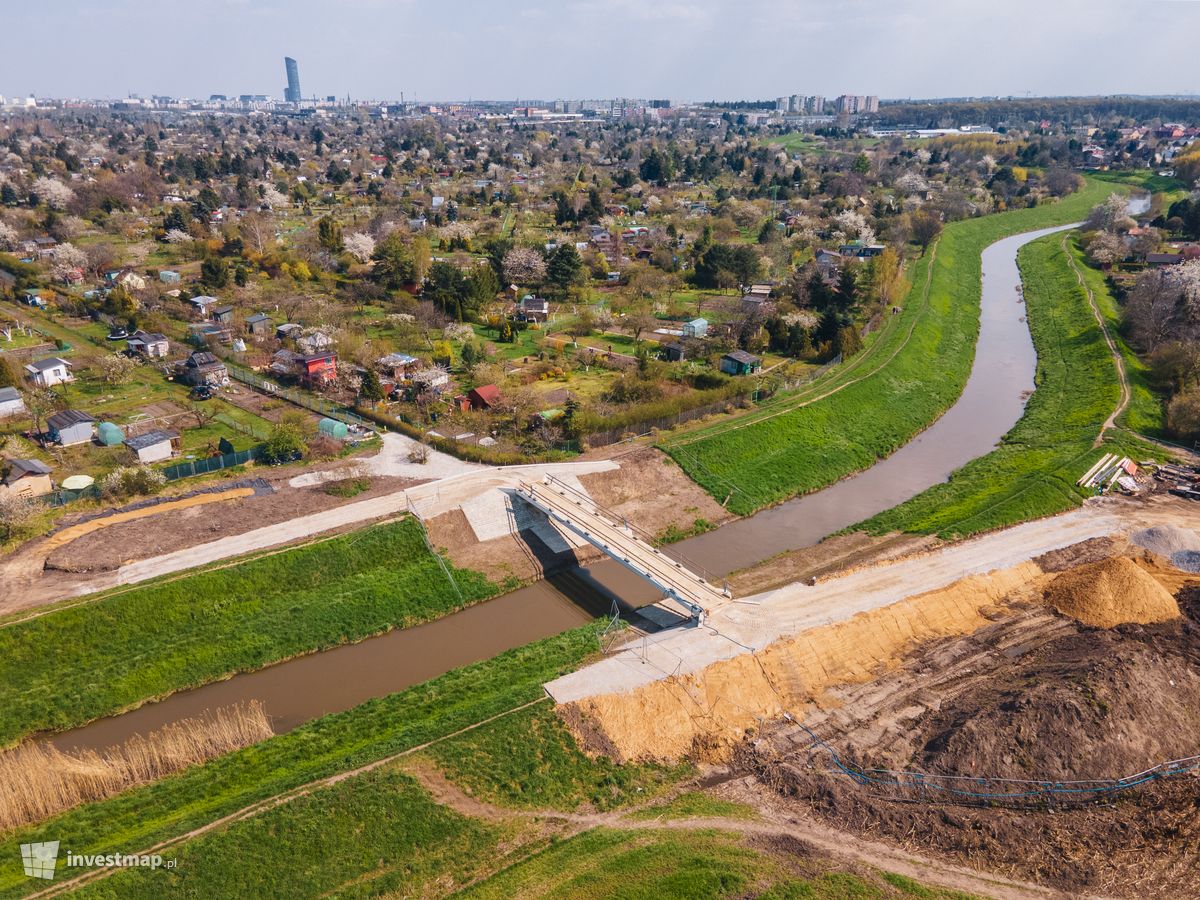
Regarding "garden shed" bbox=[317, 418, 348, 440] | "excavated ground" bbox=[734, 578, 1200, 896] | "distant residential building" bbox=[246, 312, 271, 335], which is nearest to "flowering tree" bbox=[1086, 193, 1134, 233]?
"excavated ground" bbox=[734, 578, 1200, 896]

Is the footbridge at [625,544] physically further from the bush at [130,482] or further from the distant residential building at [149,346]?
the distant residential building at [149,346]

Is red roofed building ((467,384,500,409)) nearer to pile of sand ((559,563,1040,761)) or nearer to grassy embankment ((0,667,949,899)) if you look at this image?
grassy embankment ((0,667,949,899))

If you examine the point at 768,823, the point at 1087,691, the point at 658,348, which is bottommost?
the point at 768,823

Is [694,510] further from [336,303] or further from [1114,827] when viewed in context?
[336,303]

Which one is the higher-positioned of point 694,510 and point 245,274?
point 245,274

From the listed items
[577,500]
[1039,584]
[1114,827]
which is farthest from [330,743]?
[1039,584]

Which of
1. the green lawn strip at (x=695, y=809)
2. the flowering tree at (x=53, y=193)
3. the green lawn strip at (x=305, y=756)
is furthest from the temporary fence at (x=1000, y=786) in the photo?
the flowering tree at (x=53, y=193)

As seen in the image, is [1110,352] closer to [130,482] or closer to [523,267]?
[523,267]

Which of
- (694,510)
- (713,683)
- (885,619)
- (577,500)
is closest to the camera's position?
(713,683)

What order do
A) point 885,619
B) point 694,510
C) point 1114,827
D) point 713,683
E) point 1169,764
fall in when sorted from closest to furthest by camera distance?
1. point 1114,827
2. point 1169,764
3. point 713,683
4. point 885,619
5. point 694,510
